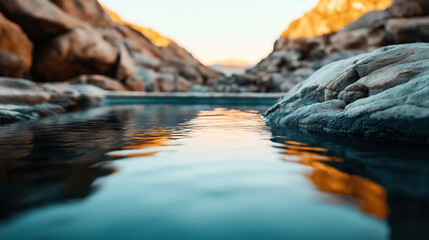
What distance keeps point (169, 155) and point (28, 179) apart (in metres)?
0.87

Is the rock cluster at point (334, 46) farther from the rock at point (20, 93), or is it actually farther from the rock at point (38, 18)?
the rock at point (20, 93)

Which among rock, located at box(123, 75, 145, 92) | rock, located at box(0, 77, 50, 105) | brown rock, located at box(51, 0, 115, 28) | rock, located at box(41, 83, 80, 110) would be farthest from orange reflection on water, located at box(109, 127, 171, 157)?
brown rock, located at box(51, 0, 115, 28)

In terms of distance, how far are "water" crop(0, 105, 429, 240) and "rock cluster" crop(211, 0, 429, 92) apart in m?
15.5

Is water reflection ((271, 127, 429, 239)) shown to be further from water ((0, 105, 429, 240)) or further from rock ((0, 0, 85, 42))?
rock ((0, 0, 85, 42))

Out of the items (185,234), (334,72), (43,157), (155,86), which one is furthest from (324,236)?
(155,86)

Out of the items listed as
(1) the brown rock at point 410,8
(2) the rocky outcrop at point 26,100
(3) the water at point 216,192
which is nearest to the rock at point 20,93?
(2) the rocky outcrop at point 26,100

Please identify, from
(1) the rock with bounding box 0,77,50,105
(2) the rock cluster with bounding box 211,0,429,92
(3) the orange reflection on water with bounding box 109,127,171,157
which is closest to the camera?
(3) the orange reflection on water with bounding box 109,127,171,157

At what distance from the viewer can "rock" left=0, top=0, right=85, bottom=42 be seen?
486 inches

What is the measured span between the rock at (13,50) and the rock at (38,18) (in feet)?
1.49

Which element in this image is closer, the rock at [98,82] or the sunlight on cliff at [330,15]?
the rock at [98,82]

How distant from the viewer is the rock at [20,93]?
16.4 ft

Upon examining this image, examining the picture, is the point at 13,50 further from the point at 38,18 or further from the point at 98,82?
the point at 98,82

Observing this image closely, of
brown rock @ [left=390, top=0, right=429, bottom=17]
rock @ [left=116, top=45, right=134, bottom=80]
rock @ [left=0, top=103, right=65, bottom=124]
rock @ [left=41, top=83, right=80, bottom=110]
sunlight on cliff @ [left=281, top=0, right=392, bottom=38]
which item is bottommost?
rock @ [left=0, top=103, right=65, bottom=124]

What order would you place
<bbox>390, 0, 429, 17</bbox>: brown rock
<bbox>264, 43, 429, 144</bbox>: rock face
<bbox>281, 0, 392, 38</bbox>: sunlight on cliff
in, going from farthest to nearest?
<bbox>281, 0, 392, 38</bbox>: sunlight on cliff, <bbox>390, 0, 429, 17</bbox>: brown rock, <bbox>264, 43, 429, 144</bbox>: rock face
